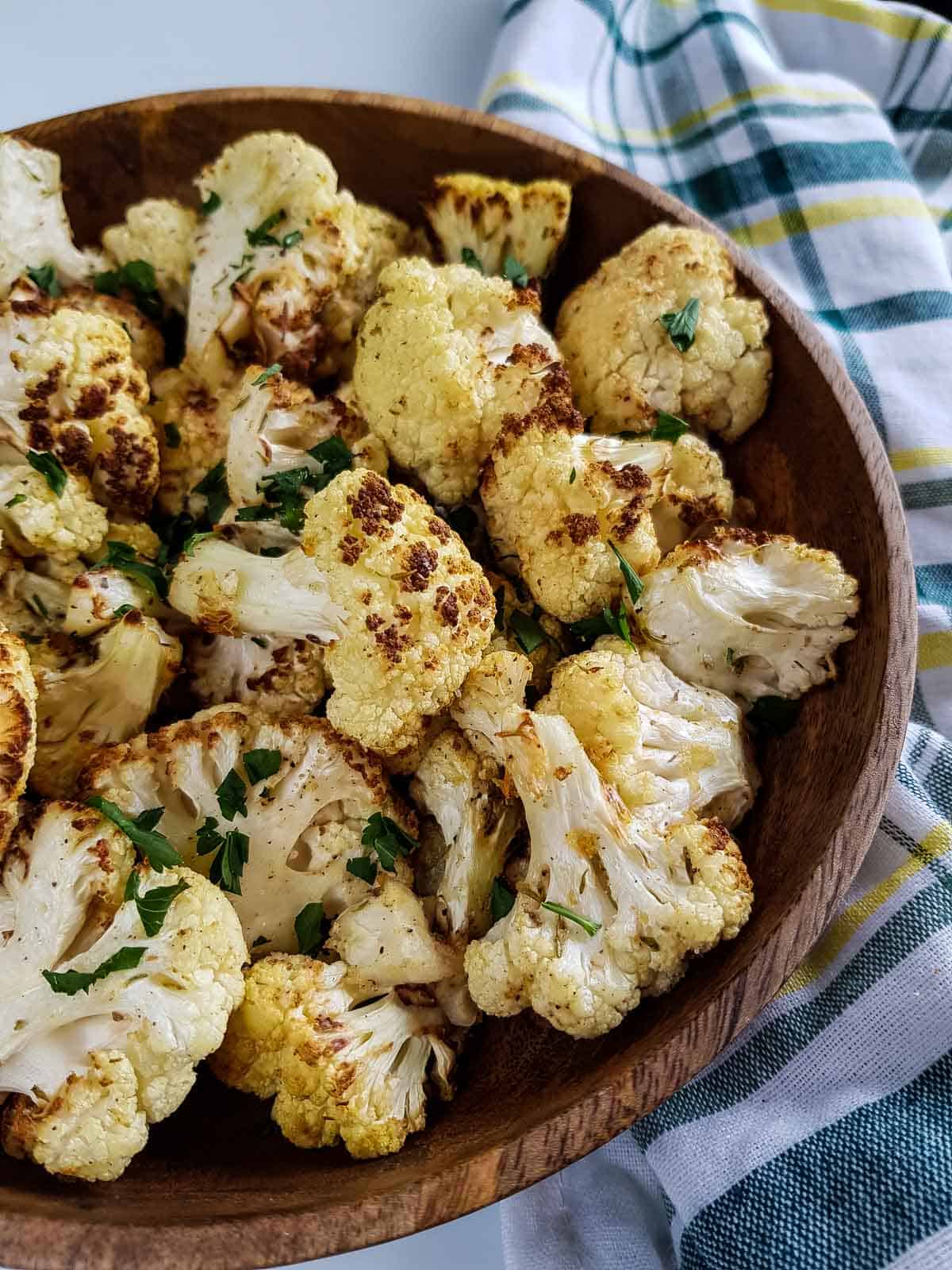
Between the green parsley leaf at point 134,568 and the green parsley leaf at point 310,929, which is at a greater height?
the green parsley leaf at point 134,568

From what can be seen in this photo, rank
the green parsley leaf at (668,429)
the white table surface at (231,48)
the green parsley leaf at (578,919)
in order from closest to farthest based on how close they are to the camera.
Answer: the green parsley leaf at (578,919), the green parsley leaf at (668,429), the white table surface at (231,48)

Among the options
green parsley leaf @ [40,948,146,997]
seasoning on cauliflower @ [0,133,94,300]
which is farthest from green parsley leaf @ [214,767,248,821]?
seasoning on cauliflower @ [0,133,94,300]

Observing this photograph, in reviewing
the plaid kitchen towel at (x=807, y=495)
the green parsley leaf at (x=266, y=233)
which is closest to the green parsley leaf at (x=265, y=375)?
the green parsley leaf at (x=266, y=233)

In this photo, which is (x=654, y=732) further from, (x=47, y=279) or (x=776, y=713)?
(x=47, y=279)

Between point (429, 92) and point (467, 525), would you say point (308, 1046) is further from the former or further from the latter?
point (429, 92)

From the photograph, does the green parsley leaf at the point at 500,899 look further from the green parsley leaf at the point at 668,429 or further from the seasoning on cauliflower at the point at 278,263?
the seasoning on cauliflower at the point at 278,263

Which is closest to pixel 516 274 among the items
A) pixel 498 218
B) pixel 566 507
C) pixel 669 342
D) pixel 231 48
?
pixel 498 218
